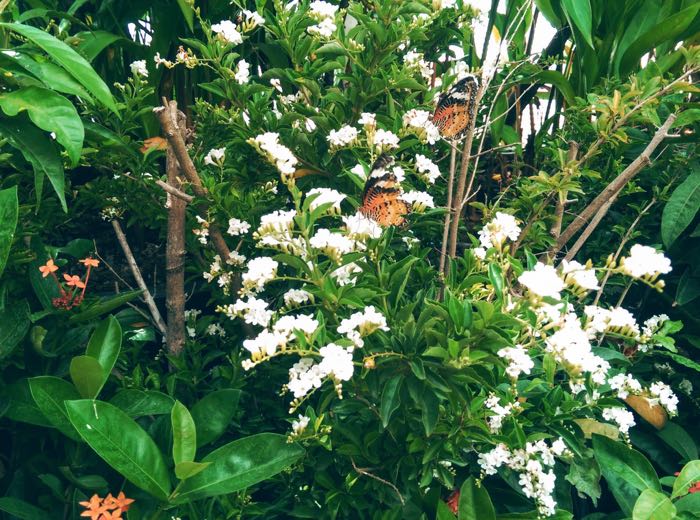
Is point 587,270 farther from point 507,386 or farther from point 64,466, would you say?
point 64,466

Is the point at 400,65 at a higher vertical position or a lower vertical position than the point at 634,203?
higher

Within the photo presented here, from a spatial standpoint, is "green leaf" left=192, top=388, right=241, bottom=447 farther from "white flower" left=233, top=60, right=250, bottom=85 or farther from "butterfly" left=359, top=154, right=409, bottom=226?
"white flower" left=233, top=60, right=250, bottom=85

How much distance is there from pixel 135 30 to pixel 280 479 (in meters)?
1.58

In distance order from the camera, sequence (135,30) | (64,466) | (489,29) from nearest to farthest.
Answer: (64,466) < (489,29) < (135,30)

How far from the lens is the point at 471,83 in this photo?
1.27 m

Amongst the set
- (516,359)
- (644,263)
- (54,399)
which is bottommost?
(54,399)

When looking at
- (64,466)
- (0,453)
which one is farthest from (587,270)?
(0,453)

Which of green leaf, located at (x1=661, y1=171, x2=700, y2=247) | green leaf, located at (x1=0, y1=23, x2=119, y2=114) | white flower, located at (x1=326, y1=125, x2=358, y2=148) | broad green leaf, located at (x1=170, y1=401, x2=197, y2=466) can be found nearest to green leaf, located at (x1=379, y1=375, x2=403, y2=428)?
broad green leaf, located at (x1=170, y1=401, x2=197, y2=466)

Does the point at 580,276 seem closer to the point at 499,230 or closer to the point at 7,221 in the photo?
the point at 499,230

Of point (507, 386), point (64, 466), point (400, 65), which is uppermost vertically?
point (400, 65)

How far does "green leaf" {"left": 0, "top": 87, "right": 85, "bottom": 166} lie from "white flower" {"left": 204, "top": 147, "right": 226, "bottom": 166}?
0.40 metres

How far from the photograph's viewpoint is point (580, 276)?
3.59 feet

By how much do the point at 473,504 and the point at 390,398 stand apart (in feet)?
0.88

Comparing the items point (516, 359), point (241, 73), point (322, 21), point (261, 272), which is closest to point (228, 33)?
point (241, 73)
